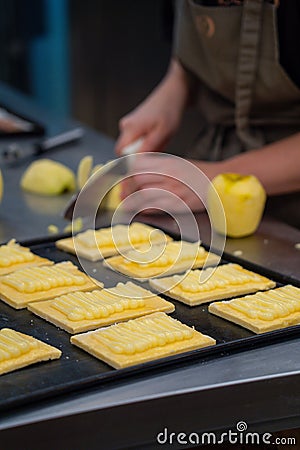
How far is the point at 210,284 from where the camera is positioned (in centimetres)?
136

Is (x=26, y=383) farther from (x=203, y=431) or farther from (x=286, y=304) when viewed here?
A: (x=286, y=304)

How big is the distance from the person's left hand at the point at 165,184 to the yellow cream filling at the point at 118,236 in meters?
0.15

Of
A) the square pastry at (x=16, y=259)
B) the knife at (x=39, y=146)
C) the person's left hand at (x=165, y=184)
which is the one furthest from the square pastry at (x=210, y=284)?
the knife at (x=39, y=146)

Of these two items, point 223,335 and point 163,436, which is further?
point 223,335

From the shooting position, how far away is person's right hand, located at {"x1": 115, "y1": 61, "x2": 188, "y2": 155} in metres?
2.15

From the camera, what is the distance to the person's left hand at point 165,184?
5.91 feet

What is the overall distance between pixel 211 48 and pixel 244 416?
1111mm

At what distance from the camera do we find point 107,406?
99cm

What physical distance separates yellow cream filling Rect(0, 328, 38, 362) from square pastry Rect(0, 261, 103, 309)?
142 millimetres

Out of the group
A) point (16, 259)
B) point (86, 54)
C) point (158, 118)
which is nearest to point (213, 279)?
point (16, 259)

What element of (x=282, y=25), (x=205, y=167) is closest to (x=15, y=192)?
(x=205, y=167)

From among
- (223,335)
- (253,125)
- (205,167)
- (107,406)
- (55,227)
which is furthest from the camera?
(253,125)
